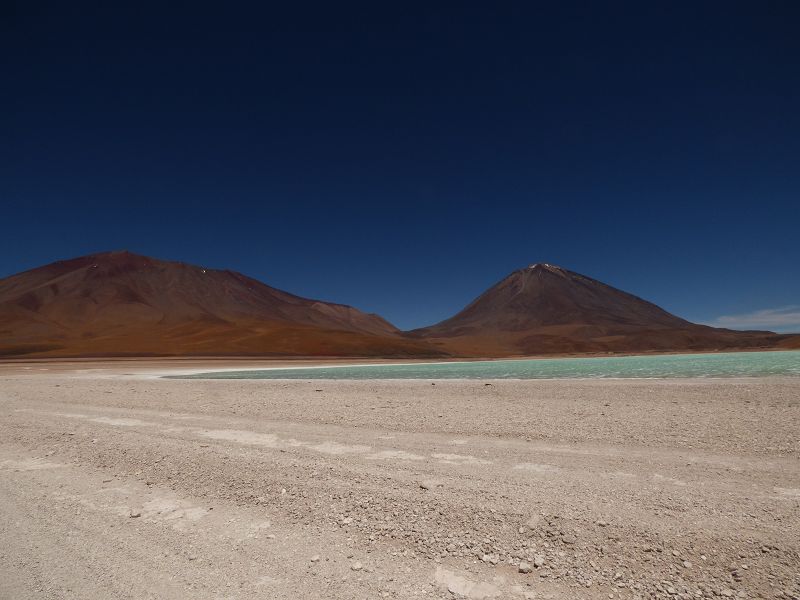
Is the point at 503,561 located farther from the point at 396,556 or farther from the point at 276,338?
the point at 276,338

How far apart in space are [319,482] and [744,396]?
54.0 feet

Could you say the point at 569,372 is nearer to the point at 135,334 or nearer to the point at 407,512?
the point at 407,512

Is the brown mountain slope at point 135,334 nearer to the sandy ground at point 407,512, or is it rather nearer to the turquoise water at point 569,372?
the turquoise water at point 569,372

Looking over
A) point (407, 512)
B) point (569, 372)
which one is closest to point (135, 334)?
point (569, 372)

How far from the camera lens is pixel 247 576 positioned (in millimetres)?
3867

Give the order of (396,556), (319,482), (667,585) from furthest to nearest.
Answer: (319,482) → (396,556) → (667,585)

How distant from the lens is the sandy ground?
3738mm

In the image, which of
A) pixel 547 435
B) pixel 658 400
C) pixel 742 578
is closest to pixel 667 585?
pixel 742 578

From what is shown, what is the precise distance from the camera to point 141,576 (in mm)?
3916

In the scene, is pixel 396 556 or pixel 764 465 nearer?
pixel 396 556

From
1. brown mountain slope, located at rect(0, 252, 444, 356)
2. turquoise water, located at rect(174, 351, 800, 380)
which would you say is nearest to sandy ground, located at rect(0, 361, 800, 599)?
turquoise water, located at rect(174, 351, 800, 380)

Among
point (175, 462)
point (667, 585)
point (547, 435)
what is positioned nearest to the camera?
point (667, 585)

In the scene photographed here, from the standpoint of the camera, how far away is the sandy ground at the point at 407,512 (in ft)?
12.3

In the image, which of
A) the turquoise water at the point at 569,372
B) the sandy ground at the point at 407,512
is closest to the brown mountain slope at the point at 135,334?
the turquoise water at the point at 569,372
